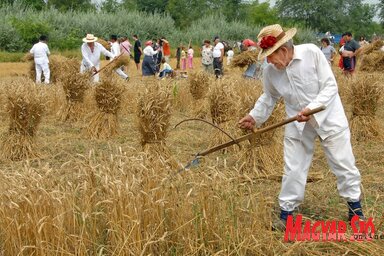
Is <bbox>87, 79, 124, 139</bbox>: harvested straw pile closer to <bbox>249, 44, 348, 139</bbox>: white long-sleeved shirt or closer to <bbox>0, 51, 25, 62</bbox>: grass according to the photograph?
<bbox>249, 44, 348, 139</bbox>: white long-sleeved shirt

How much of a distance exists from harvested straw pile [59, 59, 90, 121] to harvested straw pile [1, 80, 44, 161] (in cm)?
229

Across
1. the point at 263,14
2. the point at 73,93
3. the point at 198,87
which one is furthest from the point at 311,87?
the point at 263,14

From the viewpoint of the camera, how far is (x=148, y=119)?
6793mm

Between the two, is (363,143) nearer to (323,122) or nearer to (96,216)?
(323,122)

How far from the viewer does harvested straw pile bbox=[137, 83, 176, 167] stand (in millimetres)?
6758

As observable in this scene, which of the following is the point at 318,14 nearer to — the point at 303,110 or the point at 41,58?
the point at 41,58

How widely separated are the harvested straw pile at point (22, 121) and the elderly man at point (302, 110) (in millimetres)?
3716

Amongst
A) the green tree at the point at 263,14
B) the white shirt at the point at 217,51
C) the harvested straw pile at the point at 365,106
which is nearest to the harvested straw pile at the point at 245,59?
the harvested straw pile at the point at 365,106

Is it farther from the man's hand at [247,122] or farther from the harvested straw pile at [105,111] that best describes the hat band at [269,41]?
the harvested straw pile at [105,111]

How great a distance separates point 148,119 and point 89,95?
364cm

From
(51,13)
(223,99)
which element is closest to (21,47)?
(51,13)

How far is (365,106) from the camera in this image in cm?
877

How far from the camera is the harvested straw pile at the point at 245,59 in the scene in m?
13.2

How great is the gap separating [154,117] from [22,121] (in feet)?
6.09
